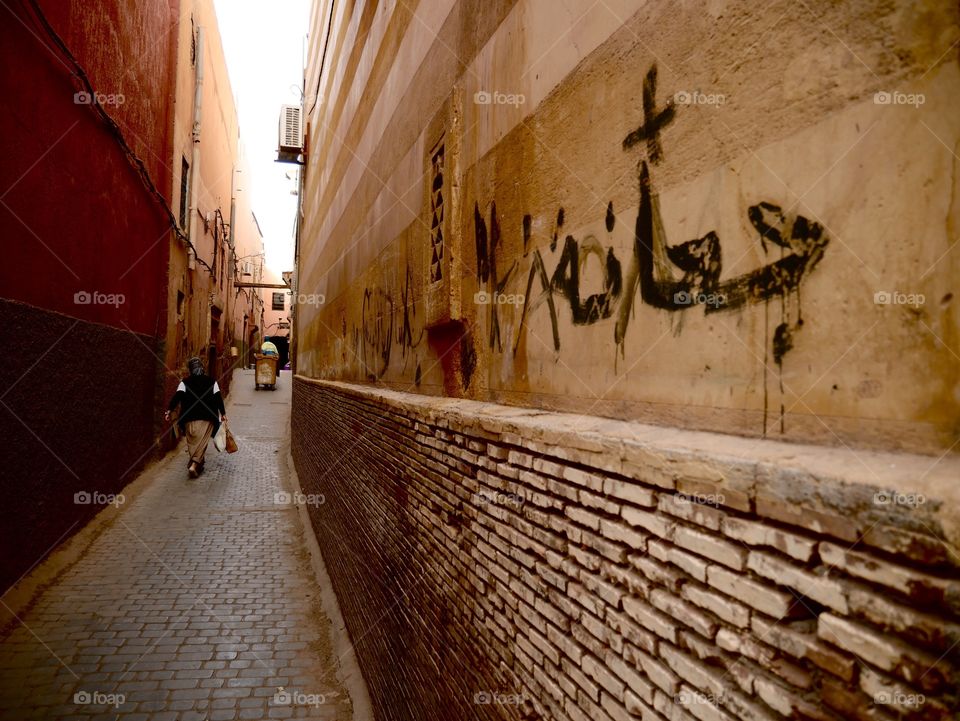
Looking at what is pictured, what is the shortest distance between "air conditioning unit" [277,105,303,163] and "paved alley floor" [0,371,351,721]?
48.2 feet

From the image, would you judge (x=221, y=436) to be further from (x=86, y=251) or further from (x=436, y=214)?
(x=436, y=214)

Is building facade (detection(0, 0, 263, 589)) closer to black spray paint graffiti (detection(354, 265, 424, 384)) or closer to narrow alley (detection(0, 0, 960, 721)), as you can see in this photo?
narrow alley (detection(0, 0, 960, 721))

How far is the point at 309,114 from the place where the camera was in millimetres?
18219

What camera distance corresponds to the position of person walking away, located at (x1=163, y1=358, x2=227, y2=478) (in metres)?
10.2

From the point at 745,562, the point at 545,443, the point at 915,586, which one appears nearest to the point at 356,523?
the point at 545,443

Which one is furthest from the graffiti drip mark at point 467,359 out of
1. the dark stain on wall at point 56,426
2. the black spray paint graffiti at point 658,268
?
the dark stain on wall at point 56,426

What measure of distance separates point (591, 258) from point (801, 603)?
5.62 feet

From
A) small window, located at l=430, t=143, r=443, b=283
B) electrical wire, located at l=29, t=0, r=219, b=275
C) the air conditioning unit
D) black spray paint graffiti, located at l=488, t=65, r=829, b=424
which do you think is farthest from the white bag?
the air conditioning unit

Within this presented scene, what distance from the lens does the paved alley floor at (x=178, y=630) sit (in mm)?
4262

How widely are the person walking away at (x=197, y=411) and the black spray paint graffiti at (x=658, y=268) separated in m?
8.84

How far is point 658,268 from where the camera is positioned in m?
2.15

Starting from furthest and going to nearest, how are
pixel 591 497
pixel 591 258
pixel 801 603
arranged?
pixel 591 258 → pixel 591 497 → pixel 801 603

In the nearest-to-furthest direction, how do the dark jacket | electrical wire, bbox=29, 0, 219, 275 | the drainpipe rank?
electrical wire, bbox=29, 0, 219, 275 < the dark jacket < the drainpipe

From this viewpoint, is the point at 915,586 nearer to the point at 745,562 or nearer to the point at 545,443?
the point at 745,562
